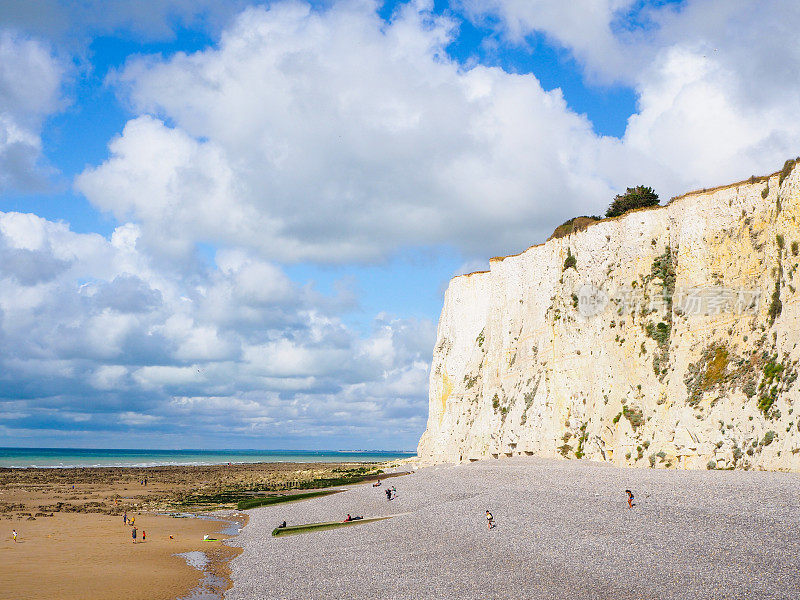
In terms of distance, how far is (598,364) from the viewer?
142 feet

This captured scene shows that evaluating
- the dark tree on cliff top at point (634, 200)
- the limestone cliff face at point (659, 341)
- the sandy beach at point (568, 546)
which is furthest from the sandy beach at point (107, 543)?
the dark tree on cliff top at point (634, 200)

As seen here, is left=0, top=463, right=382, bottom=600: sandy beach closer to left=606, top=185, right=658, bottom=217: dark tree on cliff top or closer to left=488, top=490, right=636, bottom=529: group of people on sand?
left=488, top=490, right=636, bottom=529: group of people on sand

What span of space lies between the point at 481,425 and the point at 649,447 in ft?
68.7

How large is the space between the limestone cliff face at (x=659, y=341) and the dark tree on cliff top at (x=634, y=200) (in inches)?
437

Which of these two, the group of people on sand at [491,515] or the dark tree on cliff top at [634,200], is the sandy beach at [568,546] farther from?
the dark tree on cliff top at [634,200]

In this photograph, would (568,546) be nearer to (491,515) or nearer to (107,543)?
(491,515)

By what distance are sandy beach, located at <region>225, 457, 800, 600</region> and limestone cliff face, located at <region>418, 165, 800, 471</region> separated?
4.16 meters

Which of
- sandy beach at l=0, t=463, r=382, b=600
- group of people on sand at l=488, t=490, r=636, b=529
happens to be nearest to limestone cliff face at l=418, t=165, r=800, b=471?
group of people on sand at l=488, t=490, r=636, b=529

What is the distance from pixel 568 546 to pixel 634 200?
4630cm

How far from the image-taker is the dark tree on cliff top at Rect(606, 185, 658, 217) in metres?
60.0

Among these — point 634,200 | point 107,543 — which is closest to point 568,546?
point 107,543

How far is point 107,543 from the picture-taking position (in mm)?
30828

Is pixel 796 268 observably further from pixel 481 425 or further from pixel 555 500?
pixel 481 425

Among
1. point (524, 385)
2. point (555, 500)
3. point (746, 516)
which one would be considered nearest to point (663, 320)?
point (524, 385)
